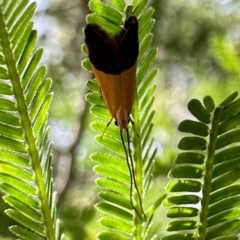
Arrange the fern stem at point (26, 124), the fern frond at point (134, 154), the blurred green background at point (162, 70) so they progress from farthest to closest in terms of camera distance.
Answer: the blurred green background at point (162, 70) → the fern frond at point (134, 154) → the fern stem at point (26, 124)

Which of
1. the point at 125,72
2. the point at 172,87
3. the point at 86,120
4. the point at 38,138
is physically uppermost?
the point at 172,87

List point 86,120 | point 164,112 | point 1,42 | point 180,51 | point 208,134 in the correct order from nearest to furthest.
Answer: point 1,42
point 208,134
point 86,120
point 164,112
point 180,51

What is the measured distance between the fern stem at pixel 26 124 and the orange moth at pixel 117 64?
116 millimetres

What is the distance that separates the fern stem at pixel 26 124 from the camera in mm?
683

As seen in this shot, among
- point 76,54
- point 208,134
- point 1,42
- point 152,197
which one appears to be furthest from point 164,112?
point 1,42

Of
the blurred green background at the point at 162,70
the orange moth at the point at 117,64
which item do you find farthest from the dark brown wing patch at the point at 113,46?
the blurred green background at the point at 162,70

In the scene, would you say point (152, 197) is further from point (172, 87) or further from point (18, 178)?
point (172, 87)

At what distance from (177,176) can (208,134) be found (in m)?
0.08

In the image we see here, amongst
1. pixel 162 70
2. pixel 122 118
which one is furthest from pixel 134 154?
pixel 162 70

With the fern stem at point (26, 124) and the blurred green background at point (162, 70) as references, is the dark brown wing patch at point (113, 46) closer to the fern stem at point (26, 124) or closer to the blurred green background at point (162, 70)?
the fern stem at point (26, 124)

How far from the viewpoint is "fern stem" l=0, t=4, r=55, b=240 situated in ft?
2.24

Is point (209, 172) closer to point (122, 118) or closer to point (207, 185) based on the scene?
point (207, 185)

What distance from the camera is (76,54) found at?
7.82 feet

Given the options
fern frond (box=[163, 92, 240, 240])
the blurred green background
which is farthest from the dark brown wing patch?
the blurred green background
